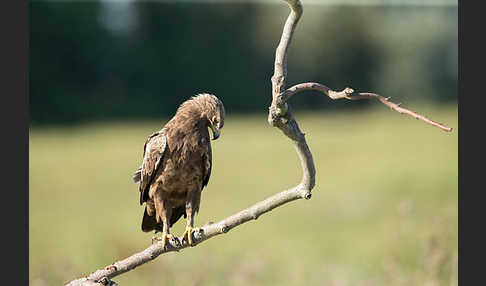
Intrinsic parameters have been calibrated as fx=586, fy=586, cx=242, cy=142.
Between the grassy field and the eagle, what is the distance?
5.55 ft

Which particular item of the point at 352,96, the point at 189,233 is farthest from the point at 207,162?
the point at 352,96

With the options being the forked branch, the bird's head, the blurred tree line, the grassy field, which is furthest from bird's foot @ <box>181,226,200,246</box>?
the blurred tree line

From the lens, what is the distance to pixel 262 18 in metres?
42.3

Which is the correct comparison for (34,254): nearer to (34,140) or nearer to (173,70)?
(34,140)

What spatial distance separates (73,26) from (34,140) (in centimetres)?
847

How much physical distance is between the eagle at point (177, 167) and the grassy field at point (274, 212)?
1.69 metres

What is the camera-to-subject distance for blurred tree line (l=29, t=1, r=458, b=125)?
27.6 m

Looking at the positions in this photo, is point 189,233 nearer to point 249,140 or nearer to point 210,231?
point 210,231

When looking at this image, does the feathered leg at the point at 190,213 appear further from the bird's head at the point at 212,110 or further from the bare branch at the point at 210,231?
the bird's head at the point at 212,110

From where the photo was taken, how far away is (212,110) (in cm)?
289

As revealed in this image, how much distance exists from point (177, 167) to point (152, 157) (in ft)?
0.55

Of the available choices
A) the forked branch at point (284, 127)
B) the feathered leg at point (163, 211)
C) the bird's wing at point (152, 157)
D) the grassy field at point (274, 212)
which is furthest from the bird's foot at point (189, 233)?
the grassy field at point (274, 212)

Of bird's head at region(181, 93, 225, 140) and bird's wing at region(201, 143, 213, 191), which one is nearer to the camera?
bird's head at region(181, 93, 225, 140)

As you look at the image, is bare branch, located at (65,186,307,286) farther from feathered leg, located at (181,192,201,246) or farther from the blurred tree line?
the blurred tree line
